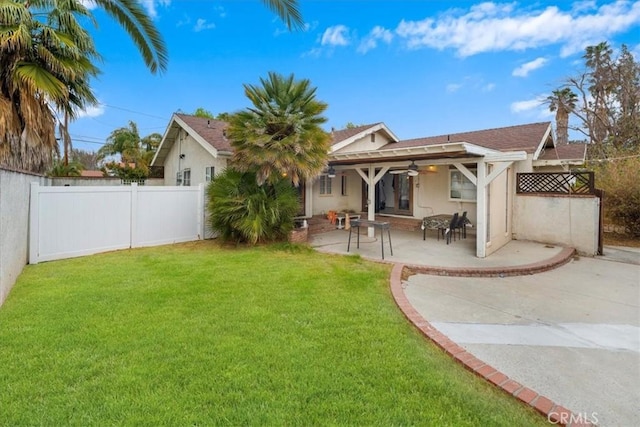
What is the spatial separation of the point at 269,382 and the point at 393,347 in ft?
5.01

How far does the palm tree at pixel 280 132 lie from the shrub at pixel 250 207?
0.51 metres

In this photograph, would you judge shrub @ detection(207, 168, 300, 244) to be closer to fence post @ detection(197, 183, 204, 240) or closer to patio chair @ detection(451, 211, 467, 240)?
fence post @ detection(197, 183, 204, 240)

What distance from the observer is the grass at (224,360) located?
2.66 m

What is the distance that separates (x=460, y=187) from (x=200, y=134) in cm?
1075

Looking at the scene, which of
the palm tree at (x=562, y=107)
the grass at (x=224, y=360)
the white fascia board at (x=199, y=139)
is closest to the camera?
the grass at (x=224, y=360)

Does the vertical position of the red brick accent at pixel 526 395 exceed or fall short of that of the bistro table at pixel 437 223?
it falls short

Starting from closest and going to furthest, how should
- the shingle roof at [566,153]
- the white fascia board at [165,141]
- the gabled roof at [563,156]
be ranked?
the gabled roof at [563,156] < the shingle roof at [566,153] < the white fascia board at [165,141]

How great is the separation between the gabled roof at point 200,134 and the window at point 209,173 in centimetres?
99

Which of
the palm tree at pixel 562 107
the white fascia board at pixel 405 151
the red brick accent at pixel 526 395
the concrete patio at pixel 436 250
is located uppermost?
the palm tree at pixel 562 107

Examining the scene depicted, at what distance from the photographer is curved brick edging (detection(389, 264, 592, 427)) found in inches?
109

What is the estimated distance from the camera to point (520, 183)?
1166cm

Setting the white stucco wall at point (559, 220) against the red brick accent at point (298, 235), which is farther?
the red brick accent at point (298, 235)

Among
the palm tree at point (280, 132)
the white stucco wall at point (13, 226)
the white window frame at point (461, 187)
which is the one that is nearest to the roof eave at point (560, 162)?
the white window frame at point (461, 187)

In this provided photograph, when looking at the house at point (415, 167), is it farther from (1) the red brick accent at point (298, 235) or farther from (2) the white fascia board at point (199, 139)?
(1) the red brick accent at point (298, 235)
